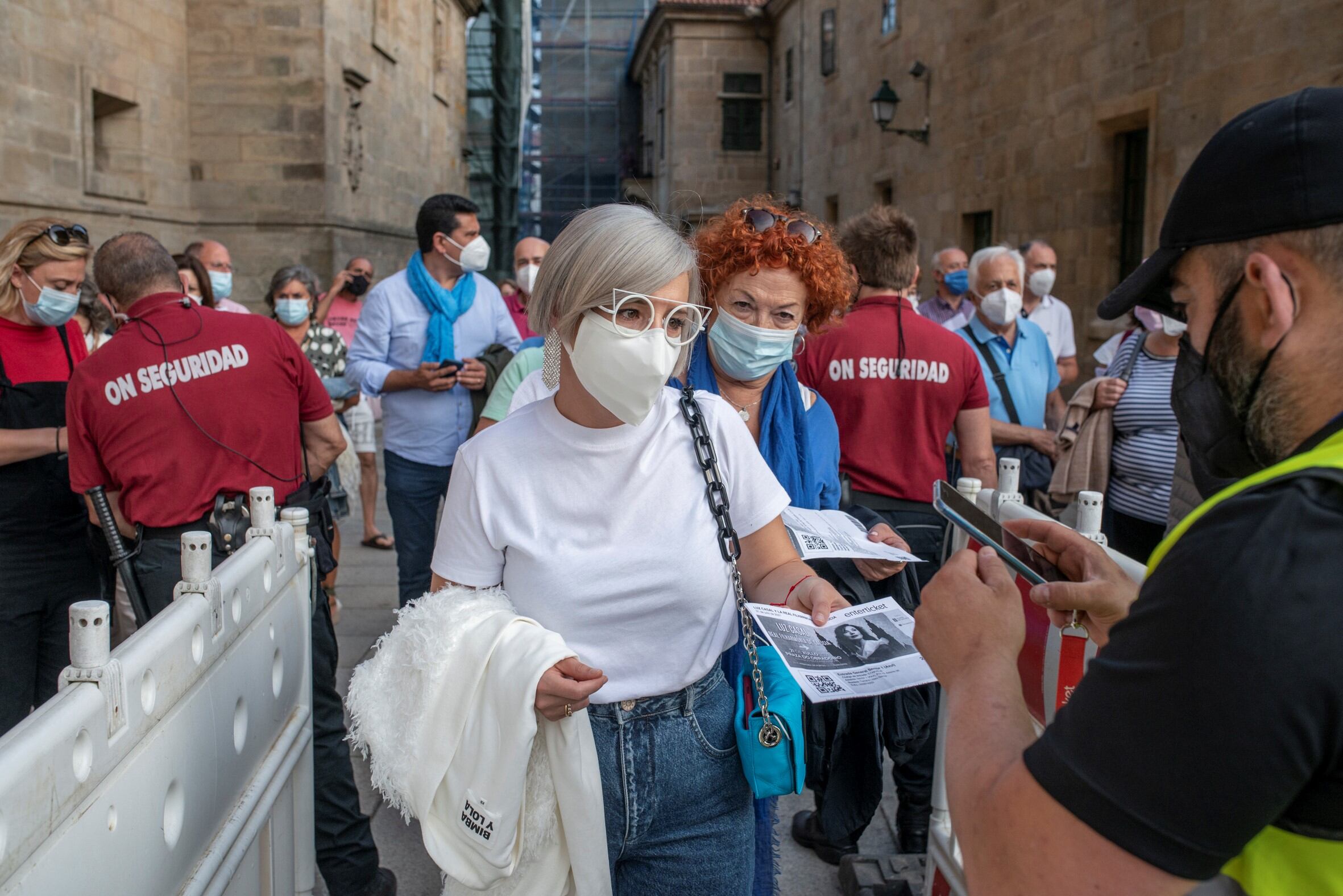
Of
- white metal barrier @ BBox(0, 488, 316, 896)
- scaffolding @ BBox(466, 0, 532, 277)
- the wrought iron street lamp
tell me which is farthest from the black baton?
scaffolding @ BBox(466, 0, 532, 277)

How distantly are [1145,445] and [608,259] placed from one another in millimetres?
3358

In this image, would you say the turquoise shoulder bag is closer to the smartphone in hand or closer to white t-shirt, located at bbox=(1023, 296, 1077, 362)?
the smartphone in hand

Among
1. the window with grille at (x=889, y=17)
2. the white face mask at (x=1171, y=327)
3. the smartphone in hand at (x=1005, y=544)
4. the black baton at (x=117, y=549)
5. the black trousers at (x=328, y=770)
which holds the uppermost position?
the window with grille at (x=889, y=17)

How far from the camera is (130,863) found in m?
1.37

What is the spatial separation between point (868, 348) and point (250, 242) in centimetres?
1073

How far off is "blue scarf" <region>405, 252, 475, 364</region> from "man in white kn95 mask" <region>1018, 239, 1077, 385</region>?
12.7 ft

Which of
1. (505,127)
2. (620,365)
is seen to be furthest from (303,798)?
(505,127)

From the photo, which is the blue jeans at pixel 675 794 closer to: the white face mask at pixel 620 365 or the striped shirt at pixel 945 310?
the white face mask at pixel 620 365

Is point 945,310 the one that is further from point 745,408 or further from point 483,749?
point 483,749

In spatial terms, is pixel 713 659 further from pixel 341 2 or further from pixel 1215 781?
pixel 341 2

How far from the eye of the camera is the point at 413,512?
5117 mm

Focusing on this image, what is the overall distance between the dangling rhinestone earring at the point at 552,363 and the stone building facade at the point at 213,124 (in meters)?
8.54

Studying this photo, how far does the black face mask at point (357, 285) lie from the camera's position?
9.12m

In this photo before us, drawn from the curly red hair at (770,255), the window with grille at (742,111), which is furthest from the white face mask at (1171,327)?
the window with grille at (742,111)
